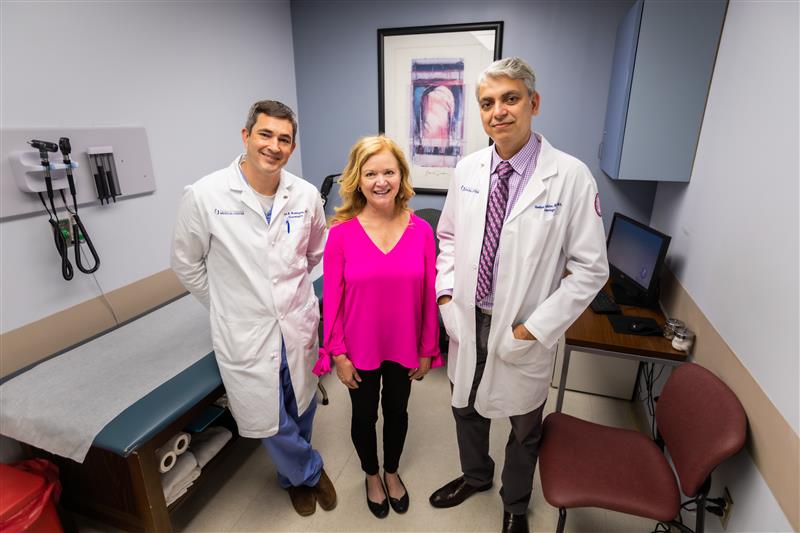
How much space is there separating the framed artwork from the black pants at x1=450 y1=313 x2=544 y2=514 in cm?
181

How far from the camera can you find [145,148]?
2084 mm

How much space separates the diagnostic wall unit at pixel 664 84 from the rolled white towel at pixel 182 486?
230 centimetres

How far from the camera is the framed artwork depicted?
2.83 meters

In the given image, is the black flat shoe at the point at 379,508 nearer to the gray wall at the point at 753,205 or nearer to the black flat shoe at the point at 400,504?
the black flat shoe at the point at 400,504

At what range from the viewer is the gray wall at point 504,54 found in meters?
2.63

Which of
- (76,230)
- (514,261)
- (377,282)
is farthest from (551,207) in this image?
(76,230)

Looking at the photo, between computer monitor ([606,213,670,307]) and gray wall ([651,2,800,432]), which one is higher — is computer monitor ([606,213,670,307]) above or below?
below

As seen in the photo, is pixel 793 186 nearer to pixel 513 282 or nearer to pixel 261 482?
pixel 513 282

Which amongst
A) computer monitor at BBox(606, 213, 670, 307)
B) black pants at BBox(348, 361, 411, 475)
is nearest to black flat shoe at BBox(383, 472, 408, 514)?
black pants at BBox(348, 361, 411, 475)

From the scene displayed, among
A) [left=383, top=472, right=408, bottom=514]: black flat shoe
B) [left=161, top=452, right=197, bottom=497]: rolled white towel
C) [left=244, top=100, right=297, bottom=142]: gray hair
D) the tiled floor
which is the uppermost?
[left=244, top=100, right=297, bottom=142]: gray hair

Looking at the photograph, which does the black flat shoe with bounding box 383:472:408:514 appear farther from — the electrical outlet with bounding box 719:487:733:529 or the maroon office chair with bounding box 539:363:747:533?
the electrical outlet with bounding box 719:487:733:529

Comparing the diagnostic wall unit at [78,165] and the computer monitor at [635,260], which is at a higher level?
the diagnostic wall unit at [78,165]

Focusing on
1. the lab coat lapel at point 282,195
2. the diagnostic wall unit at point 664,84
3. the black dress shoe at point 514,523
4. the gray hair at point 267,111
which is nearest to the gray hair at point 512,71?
the gray hair at point 267,111

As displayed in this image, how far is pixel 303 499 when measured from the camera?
181 cm
